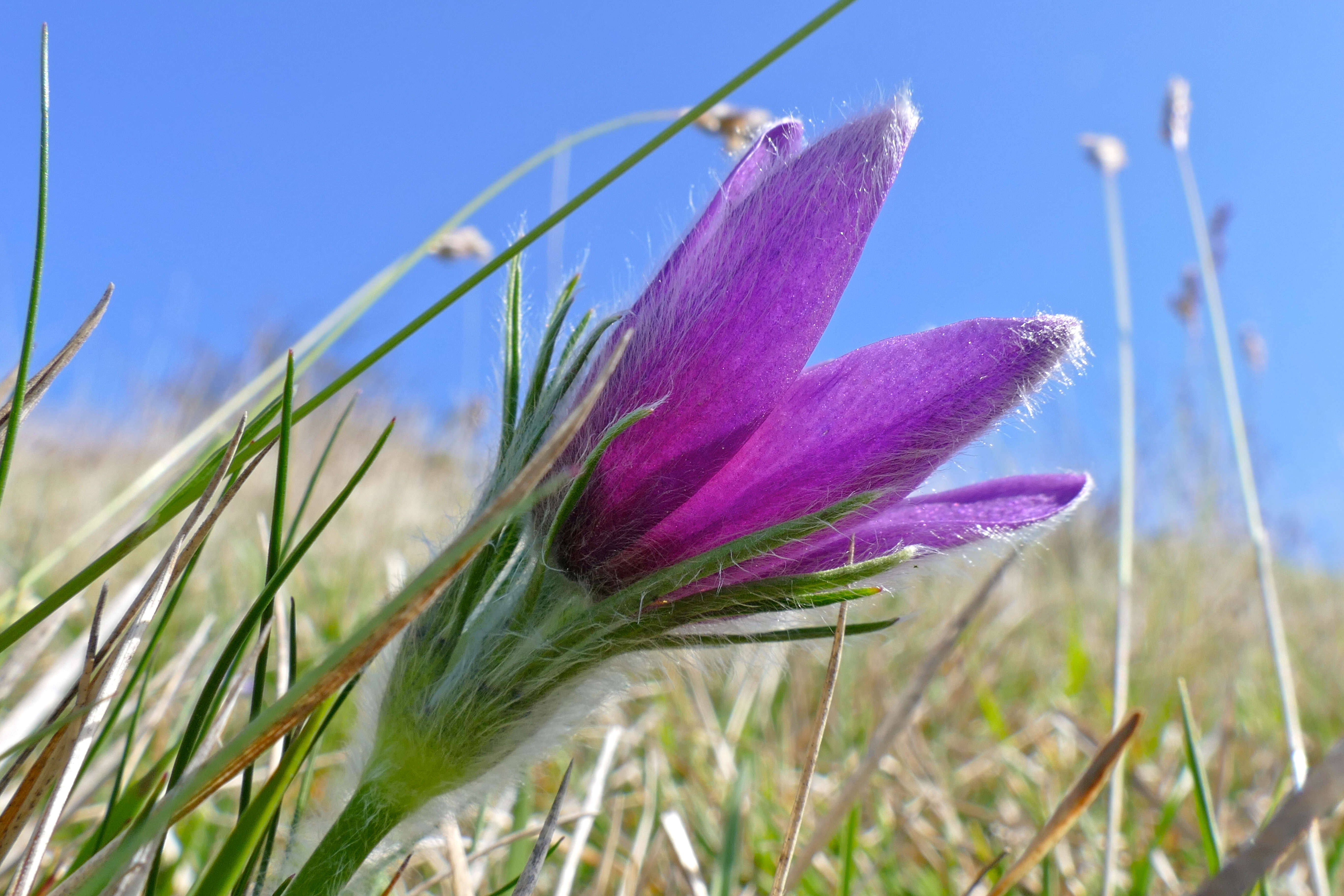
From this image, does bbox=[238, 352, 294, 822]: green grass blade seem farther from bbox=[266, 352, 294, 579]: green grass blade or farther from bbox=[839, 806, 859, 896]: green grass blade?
bbox=[839, 806, 859, 896]: green grass blade

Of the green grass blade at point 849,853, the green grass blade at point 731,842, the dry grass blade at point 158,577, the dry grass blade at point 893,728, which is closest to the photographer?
the dry grass blade at point 158,577

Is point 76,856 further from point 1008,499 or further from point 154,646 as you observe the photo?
point 1008,499

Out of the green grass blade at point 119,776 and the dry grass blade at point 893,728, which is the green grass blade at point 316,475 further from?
the dry grass blade at point 893,728

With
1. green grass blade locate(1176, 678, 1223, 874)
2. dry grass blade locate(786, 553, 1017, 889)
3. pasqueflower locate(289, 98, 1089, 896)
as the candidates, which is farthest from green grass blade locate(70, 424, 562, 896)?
green grass blade locate(1176, 678, 1223, 874)

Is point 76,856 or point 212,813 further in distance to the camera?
point 212,813

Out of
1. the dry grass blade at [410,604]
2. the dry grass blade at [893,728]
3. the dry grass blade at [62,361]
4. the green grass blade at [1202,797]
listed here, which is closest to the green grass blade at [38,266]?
the dry grass blade at [62,361]

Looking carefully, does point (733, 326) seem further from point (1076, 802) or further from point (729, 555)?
point (1076, 802)

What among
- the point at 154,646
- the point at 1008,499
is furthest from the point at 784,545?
the point at 154,646
